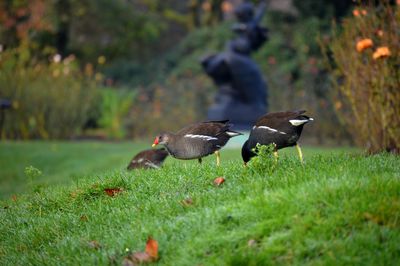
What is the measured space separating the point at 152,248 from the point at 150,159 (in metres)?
3.71

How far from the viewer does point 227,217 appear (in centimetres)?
493

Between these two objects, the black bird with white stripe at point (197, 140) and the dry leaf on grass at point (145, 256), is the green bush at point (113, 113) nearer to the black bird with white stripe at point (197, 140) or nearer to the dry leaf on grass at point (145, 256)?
the black bird with white stripe at point (197, 140)

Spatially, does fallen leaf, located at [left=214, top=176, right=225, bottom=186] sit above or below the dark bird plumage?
above

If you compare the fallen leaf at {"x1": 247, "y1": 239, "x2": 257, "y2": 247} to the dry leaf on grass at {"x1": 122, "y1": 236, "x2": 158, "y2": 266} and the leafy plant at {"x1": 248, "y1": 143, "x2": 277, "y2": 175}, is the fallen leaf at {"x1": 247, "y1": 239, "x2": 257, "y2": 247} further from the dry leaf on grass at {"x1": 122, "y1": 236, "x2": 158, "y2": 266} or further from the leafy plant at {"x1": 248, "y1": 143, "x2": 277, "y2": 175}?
the leafy plant at {"x1": 248, "y1": 143, "x2": 277, "y2": 175}

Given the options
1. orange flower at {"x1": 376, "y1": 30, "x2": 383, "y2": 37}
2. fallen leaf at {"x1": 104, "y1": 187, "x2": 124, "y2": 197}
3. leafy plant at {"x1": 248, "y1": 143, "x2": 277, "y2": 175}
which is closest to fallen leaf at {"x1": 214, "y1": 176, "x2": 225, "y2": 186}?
leafy plant at {"x1": 248, "y1": 143, "x2": 277, "y2": 175}

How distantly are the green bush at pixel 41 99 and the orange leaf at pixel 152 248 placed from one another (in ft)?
46.0

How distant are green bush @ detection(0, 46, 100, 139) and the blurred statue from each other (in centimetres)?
484

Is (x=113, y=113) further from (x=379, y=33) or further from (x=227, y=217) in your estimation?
(x=227, y=217)

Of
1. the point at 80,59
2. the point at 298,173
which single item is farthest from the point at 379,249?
the point at 80,59

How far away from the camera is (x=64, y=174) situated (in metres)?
12.9

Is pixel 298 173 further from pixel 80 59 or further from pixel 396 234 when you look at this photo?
pixel 80 59

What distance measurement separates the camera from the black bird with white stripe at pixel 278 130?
6.32 meters

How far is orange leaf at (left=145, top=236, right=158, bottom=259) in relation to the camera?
4.79 m

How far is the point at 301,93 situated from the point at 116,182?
12787 millimetres
